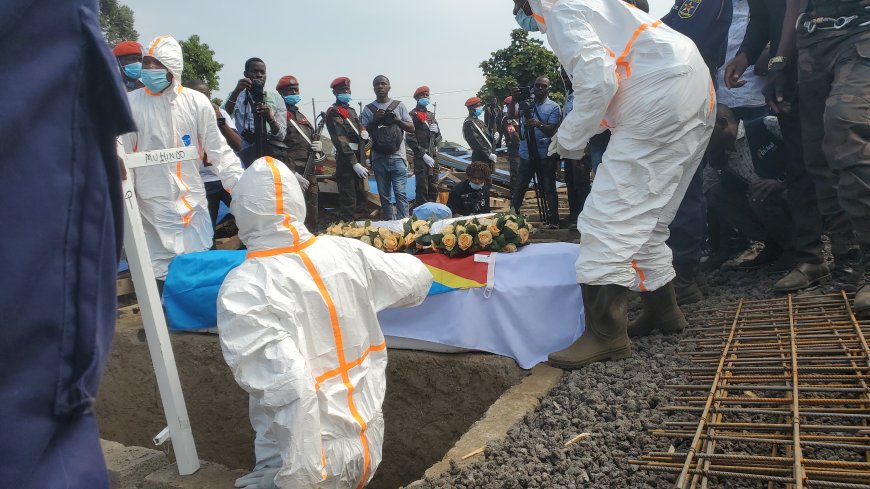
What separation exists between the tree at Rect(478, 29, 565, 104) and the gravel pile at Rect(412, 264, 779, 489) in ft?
32.9

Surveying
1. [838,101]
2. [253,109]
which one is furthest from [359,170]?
[838,101]

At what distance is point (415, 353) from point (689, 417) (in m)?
1.99

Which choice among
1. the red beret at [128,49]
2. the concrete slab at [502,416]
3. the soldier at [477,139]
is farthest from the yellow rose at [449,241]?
the soldier at [477,139]

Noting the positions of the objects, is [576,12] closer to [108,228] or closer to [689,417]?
[689,417]

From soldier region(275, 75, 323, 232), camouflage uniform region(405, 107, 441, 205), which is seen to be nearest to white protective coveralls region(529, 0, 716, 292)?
soldier region(275, 75, 323, 232)

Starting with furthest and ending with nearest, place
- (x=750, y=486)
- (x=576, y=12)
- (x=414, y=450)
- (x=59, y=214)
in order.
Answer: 1. (x=414, y=450)
2. (x=576, y=12)
3. (x=750, y=486)
4. (x=59, y=214)

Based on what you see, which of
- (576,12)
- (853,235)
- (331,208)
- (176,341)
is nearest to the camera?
(576,12)

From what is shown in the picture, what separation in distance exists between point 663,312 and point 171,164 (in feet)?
11.9

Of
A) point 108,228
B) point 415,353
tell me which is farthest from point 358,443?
point 108,228

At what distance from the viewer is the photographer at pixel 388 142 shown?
332 inches

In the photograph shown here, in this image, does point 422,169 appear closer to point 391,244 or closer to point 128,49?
point 128,49

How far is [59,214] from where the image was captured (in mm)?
858

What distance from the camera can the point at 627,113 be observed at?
3391 mm

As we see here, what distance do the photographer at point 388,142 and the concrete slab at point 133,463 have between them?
199 inches
